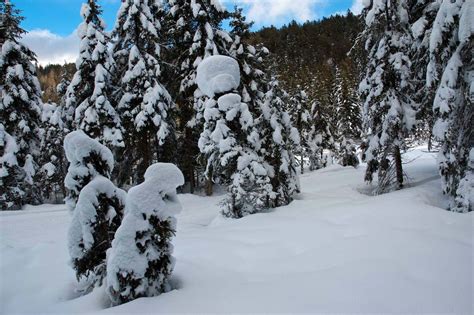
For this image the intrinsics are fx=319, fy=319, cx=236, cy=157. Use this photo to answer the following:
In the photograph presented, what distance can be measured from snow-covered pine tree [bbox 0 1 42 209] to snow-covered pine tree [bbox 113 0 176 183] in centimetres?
574

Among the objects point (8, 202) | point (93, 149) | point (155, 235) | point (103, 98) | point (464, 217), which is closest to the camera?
point (155, 235)

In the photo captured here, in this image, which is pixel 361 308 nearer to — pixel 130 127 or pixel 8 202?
pixel 130 127

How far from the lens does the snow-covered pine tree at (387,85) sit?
12906mm

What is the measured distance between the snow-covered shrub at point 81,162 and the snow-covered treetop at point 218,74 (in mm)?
5429

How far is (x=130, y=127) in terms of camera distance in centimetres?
1848

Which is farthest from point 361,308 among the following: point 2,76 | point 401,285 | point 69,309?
point 2,76

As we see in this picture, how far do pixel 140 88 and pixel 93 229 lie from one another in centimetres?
1393

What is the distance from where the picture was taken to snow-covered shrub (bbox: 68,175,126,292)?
194 inches

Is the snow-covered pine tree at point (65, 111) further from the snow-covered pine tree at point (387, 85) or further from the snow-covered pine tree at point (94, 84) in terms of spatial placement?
the snow-covered pine tree at point (387, 85)

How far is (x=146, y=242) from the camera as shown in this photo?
4453mm

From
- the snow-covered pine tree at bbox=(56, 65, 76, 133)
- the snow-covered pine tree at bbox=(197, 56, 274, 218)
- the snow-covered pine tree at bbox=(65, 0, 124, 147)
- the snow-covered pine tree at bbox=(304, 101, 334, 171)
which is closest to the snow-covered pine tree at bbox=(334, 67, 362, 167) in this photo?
the snow-covered pine tree at bbox=(304, 101, 334, 171)

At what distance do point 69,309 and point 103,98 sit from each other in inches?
561

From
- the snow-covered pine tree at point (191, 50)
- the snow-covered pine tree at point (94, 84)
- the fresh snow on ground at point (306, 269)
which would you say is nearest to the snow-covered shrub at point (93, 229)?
the fresh snow on ground at point (306, 269)

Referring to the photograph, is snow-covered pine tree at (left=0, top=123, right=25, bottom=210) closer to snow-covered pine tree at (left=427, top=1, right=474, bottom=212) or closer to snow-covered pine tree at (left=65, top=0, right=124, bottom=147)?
snow-covered pine tree at (left=65, top=0, right=124, bottom=147)
